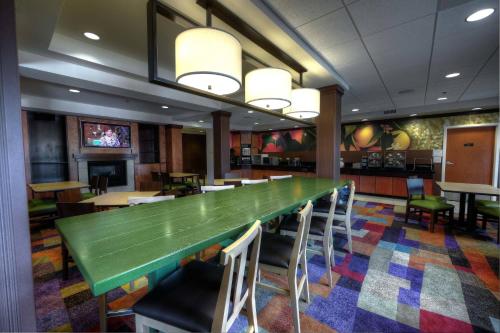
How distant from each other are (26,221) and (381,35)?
3005 mm

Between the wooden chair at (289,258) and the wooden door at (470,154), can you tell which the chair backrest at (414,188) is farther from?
the wooden chair at (289,258)

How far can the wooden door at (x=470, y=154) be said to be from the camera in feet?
17.0

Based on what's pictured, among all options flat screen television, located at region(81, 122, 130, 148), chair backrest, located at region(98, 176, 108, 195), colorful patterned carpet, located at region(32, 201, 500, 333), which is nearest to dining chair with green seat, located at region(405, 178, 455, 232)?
colorful patterned carpet, located at region(32, 201, 500, 333)

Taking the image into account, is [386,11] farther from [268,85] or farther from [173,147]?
[173,147]

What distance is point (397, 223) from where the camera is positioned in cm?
375

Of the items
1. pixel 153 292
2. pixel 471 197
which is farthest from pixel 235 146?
pixel 153 292

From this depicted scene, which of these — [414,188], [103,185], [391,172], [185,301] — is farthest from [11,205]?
[391,172]

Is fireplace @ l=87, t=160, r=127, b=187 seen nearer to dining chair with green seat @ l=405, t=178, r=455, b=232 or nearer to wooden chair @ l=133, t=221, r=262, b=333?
wooden chair @ l=133, t=221, r=262, b=333

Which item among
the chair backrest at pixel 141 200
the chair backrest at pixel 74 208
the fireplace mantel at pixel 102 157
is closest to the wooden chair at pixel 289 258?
the chair backrest at pixel 141 200

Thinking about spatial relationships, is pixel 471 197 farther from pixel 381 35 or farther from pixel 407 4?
pixel 407 4

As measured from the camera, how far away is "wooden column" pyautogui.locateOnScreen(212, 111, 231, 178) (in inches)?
207

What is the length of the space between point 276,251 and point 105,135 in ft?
21.9

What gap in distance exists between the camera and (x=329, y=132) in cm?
Result: 363

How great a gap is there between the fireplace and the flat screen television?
522 mm
